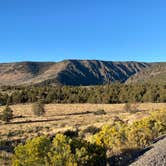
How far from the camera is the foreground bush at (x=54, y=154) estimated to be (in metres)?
15.4

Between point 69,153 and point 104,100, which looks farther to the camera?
point 104,100

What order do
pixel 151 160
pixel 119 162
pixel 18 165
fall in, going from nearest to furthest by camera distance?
1. pixel 18 165
2. pixel 151 160
3. pixel 119 162

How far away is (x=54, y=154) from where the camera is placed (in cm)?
1588

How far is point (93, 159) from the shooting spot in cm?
1708

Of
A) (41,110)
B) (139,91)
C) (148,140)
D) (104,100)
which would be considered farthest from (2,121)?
(139,91)

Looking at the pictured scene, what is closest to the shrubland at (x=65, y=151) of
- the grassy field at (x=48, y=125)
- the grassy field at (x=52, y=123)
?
the grassy field at (x=48, y=125)

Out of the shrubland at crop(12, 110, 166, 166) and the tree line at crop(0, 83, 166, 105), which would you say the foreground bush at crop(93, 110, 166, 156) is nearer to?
the shrubland at crop(12, 110, 166, 166)

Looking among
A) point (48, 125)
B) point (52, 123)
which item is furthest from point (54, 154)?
point (52, 123)

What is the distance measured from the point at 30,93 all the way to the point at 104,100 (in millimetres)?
21905

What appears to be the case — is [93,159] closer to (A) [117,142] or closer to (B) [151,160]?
(B) [151,160]

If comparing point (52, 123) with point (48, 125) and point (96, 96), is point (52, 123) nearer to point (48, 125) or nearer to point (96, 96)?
point (48, 125)

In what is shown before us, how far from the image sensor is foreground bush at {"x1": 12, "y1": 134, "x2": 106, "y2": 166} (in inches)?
607

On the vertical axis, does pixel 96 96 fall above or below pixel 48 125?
above

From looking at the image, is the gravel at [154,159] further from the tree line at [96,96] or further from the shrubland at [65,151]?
the tree line at [96,96]
